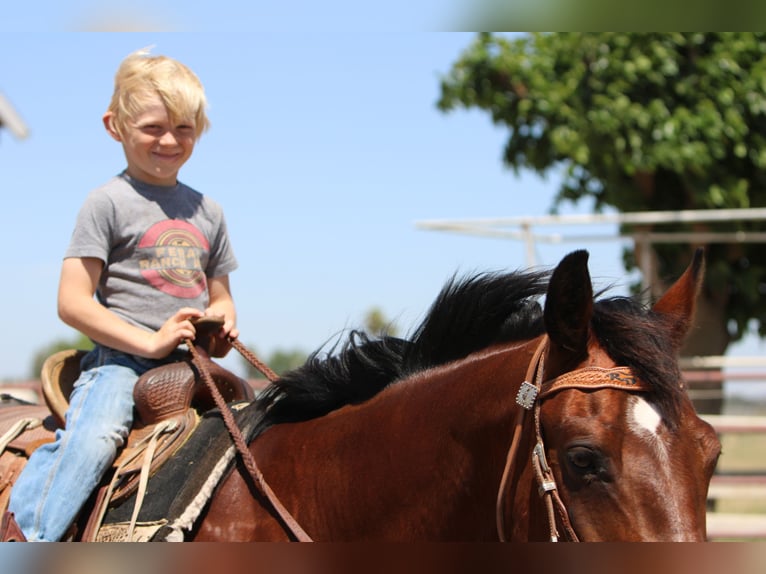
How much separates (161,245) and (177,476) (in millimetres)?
792

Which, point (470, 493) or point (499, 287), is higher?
point (499, 287)

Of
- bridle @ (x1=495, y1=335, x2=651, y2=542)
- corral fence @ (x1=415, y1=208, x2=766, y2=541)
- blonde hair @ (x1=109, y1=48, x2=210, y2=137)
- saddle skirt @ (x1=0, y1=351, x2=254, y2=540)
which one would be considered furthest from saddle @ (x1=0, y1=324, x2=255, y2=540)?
corral fence @ (x1=415, y1=208, x2=766, y2=541)

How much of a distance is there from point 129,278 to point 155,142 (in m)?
0.48

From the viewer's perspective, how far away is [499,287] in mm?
2488

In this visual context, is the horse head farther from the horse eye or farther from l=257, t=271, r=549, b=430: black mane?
l=257, t=271, r=549, b=430: black mane

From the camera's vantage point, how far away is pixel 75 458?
2.55m

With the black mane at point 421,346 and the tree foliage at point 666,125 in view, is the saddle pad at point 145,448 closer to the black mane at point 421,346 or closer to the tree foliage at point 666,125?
the black mane at point 421,346

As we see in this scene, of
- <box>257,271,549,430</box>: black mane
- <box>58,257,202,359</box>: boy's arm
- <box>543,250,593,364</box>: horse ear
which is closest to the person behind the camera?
<box>543,250,593,364</box>: horse ear

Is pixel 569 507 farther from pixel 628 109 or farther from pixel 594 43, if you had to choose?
pixel 594 43

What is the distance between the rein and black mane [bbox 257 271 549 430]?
128 millimetres

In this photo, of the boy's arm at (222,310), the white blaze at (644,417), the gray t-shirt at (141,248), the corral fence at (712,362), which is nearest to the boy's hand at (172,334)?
the gray t-shirt at (141,248)

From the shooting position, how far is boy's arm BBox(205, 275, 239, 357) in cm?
302

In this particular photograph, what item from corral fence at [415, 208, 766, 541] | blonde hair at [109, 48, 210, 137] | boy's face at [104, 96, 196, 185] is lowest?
corral fence at [415, 208, 766, 541]

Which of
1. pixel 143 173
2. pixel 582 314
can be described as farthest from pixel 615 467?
pixel 143 173
